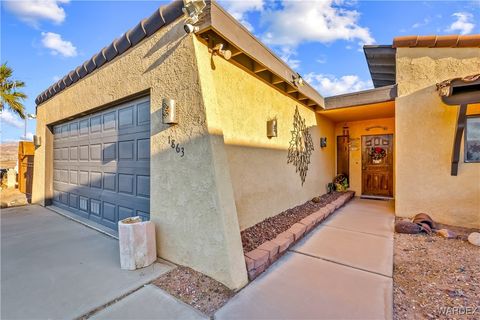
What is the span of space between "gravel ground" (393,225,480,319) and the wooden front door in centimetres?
362

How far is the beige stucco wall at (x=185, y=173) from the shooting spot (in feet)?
7.97

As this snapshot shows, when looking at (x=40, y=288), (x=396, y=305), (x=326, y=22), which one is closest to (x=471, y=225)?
(x=396, y=305)

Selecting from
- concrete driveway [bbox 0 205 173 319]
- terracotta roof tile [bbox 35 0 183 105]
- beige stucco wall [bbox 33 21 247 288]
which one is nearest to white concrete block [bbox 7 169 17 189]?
terracotta roof tile [bbox 35 0 183 105]

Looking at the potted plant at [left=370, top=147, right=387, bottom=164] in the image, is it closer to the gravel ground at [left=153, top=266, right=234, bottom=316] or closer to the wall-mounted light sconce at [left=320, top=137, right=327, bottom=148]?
the wall-mounted light sconce at [left=320, top=137, right=327, bottom=148]

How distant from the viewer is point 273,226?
396 centimetres

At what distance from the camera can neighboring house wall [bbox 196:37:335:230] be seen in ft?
9.76

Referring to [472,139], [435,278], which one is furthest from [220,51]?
[472,139]

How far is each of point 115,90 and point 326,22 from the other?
594cm

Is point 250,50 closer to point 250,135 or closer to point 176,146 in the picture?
point 250,135

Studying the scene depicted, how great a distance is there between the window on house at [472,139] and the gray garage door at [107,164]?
6.52m

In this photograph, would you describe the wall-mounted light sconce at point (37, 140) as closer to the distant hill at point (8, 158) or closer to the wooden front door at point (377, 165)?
the wooden front door at point (377, 165)

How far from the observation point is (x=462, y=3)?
14.6ft

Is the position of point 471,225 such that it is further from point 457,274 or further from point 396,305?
point 396,305

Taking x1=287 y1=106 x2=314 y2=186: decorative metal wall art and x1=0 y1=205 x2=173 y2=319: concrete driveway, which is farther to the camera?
x1=287 y1=106 x2=314 y2=186: decorative metal wall art
